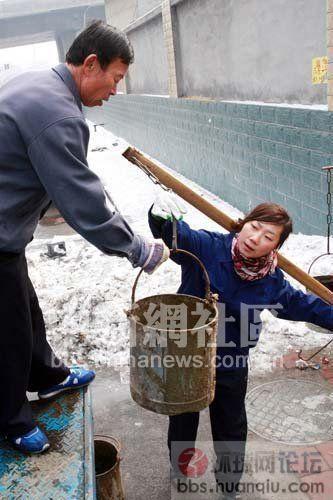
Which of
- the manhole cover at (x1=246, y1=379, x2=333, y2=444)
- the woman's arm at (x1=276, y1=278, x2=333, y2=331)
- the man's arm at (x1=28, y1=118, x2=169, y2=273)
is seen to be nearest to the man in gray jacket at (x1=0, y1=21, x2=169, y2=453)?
the man's arm at (x1=28, y1=118, x2=169, y2=273)

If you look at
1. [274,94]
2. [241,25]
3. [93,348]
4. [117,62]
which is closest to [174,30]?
[241,25]

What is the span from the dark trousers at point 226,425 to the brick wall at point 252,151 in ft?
12.0

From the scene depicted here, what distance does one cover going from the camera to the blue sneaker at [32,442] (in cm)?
265

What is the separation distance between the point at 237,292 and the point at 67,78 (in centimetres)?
147

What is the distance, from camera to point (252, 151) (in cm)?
783

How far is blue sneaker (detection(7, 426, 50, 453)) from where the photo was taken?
2.65 metres

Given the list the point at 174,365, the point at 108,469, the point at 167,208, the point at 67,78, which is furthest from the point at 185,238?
the point at 108,469

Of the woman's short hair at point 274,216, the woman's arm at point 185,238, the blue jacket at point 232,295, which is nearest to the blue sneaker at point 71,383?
the blue jacket at point 232,295

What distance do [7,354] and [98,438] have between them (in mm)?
958

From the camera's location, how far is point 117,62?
8.00ft

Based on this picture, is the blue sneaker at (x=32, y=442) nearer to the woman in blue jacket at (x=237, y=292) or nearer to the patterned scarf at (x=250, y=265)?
the woman in blue jacket at (x=237, y=292)

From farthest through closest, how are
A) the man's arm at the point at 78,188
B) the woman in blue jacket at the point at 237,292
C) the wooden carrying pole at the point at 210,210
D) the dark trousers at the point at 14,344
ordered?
the wooden carrying pole at the point at 210,210 → the woman in blue jacket at the point at 237,292 → the dark trousers at the point at 14,344 → the man's arm at the point at 78,188

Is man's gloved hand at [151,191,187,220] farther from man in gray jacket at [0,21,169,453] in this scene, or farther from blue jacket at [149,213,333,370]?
man in gray jacket at [0,21,169,453]

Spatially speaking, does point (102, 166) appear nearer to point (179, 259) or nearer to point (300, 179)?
point (300, 179)
